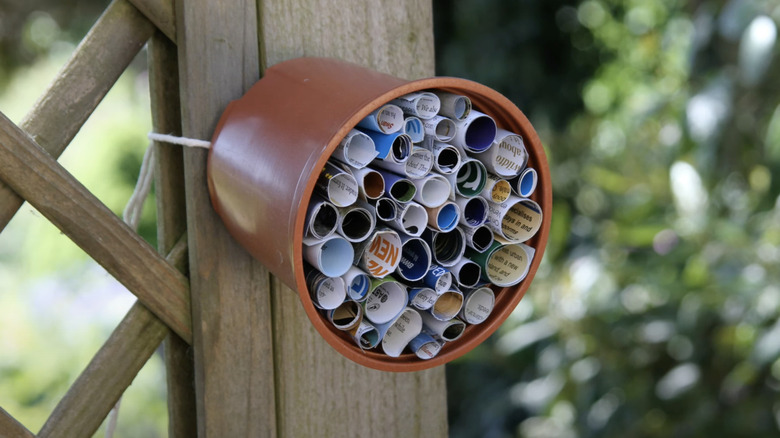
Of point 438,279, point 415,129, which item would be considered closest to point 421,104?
point 415,129

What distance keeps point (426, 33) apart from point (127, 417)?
213cm

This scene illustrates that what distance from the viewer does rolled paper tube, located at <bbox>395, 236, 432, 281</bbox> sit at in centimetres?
52

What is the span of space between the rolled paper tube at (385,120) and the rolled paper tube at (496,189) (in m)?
0.09

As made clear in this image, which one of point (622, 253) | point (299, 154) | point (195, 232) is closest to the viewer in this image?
point (299, 154)

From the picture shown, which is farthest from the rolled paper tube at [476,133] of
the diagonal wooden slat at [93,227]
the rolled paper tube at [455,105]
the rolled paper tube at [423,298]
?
the diagonal wooden slat at [93,227]

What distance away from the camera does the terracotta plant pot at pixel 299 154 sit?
474 mm

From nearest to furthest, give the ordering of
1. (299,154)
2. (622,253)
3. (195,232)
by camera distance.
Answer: (299,154), (195,232), (622,253)

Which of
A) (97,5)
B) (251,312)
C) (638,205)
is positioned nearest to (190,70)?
(251,312)

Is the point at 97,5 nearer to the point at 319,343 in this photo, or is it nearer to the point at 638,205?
the point at 638,205

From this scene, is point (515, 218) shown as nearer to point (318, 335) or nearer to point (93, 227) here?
point (318, 335)

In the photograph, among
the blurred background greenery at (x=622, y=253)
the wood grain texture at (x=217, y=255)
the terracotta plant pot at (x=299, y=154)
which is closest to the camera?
the terracotta plant pot at (x=299, y=154)

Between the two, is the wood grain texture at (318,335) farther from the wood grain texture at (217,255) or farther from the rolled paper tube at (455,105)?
the rolled paper tube at (455,105)

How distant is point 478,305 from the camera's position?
21.9 inches

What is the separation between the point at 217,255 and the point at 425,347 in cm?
20
